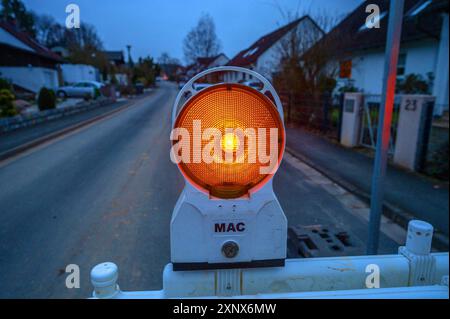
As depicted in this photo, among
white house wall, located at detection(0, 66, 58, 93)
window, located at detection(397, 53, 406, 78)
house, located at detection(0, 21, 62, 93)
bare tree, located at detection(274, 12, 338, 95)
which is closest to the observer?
bare tree, located at detection(274, 12, 338, 95)

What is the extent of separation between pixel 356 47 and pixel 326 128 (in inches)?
169

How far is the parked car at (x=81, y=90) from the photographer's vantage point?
1142 inches

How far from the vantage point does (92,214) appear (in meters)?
4.35

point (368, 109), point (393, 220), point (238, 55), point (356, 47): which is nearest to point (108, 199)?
point (238, 55)

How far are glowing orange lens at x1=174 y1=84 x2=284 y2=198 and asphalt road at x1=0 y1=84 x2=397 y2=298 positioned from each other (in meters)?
1.52

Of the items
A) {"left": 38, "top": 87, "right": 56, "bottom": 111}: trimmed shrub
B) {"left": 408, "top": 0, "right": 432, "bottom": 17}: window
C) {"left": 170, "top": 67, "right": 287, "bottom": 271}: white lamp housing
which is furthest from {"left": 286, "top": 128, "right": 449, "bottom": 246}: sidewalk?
{"left": 38, "top": 87, "right": 56, "bottom": 111}: trimmed shrub

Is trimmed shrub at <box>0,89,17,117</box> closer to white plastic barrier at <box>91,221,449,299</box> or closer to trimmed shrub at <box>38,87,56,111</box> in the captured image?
trimmed shrub at <box>38,87,56,111</box>

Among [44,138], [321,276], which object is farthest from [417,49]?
[321,276]

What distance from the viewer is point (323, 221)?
14.1 ft

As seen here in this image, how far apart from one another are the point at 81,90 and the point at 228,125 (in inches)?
1235

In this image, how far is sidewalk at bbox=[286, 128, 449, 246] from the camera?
14.0 feet
